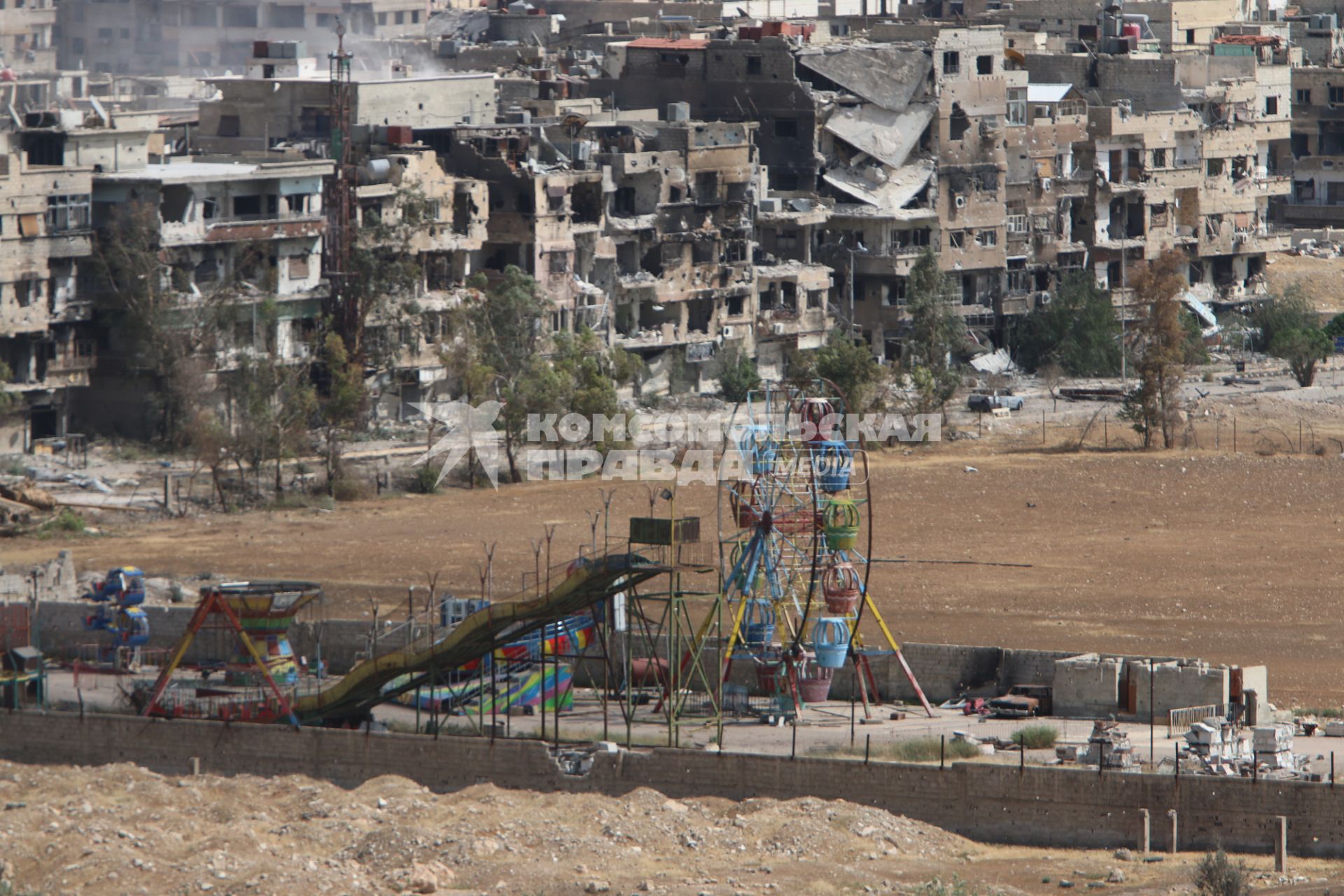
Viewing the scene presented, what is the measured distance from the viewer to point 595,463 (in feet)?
213

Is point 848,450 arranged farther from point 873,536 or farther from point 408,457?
point 408,457

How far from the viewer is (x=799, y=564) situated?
137 ft

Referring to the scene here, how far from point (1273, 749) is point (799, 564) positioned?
8.40m

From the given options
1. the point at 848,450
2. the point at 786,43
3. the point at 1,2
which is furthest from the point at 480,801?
the point at 1,2

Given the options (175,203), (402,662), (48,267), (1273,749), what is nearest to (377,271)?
(175,203)

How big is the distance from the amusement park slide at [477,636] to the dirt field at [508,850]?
247 centimetres

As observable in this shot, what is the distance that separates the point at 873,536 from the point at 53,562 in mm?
16891

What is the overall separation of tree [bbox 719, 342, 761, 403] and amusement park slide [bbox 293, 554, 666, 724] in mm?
34685

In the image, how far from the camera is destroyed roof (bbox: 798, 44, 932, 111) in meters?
82.6

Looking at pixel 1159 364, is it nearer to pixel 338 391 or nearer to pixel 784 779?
pixel 338 391

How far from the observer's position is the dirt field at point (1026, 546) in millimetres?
48375

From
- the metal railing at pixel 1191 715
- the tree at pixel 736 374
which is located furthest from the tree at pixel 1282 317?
the metal railing at pixel 1191 715

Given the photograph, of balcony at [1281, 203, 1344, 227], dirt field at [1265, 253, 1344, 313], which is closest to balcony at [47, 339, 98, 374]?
dirt field at [1265, 253, 1344, 313]

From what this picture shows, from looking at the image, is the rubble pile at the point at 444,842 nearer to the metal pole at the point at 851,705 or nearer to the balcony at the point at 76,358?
the metal pole at the point at 851,705
